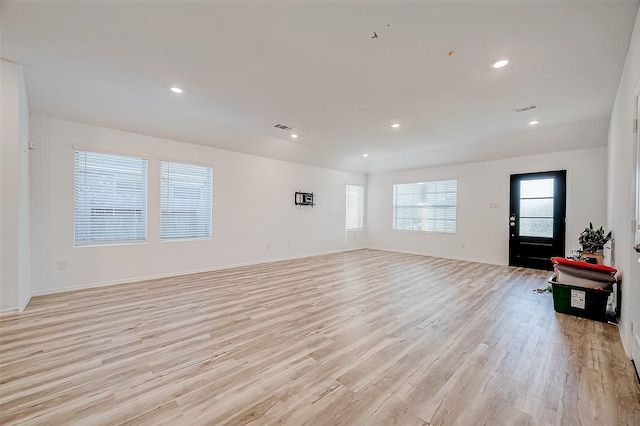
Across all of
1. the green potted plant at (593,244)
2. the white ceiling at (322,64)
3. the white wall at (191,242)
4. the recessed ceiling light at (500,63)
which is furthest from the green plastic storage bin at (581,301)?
the white wall at (191,242)

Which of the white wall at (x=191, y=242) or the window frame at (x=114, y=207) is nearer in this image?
the white wall at (x=191, y=242)

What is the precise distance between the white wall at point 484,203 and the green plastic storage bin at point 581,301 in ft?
10.0

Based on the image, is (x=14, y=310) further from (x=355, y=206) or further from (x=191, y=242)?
(x=355, y=206)

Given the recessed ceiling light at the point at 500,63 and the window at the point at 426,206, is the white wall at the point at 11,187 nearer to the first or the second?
the recessed ceiling light at the point at 500,63

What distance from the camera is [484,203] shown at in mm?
6605

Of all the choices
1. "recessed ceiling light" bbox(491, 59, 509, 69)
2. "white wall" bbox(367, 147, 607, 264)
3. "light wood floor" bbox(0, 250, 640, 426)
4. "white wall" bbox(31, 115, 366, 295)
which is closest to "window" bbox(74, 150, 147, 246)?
"white wall" bbox(31, 115, 366, 295)

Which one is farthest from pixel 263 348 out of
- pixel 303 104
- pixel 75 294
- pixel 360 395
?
pixel 75 294

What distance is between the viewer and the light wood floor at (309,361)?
1642mm

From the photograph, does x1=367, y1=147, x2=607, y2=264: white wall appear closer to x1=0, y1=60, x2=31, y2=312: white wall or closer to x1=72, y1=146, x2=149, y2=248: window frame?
x1=72, y1=146, x2=149, y2=248: window frame

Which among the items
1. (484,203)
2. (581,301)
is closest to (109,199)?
(581,301)

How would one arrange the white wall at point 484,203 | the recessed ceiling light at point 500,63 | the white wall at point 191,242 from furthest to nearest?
the white wall at point 484,203, the white wall at point 191,242, the recessed ceiling light at point 500,63

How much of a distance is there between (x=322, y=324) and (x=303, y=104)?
291 centimetres

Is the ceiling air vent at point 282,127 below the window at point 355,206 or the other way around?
the other way around

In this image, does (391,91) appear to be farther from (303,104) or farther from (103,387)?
(103,387)
